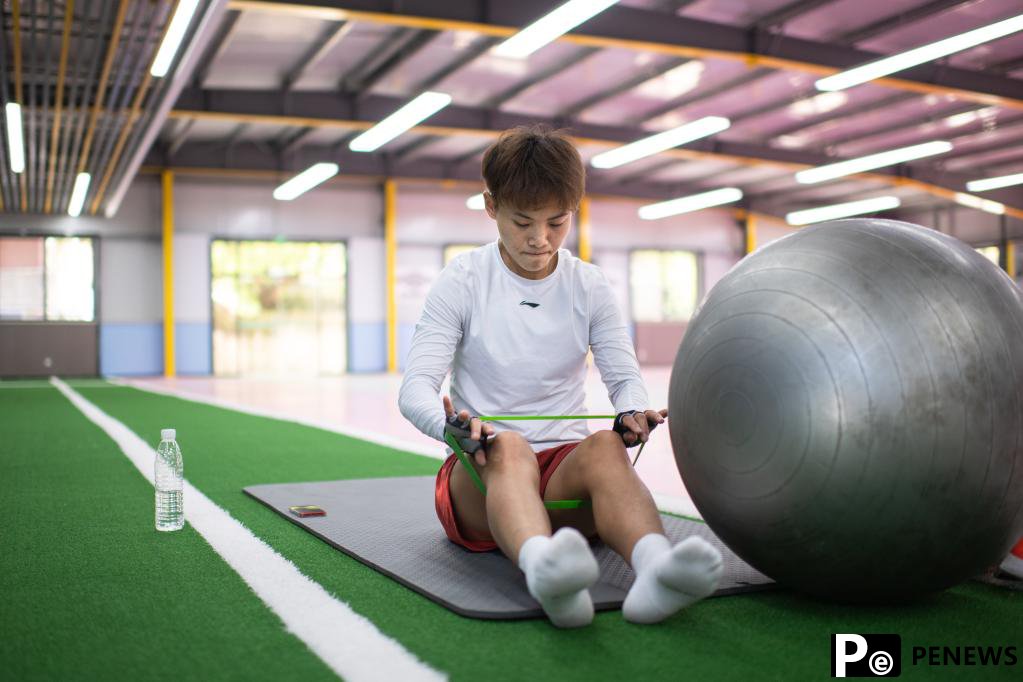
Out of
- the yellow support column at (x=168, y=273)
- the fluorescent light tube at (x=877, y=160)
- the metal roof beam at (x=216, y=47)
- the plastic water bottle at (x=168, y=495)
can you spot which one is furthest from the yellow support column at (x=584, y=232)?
the plastic water bottle at (x=168, y=495)

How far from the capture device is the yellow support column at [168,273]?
55.9ft

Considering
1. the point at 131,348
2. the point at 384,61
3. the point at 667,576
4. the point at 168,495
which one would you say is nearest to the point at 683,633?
the point at 667,576

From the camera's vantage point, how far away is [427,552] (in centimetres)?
263

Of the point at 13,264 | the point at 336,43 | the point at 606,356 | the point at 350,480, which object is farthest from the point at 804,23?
the point at 13,264

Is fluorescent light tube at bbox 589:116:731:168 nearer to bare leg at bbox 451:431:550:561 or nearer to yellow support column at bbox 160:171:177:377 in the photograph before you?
yellow support column at bbox 160:171:177:377

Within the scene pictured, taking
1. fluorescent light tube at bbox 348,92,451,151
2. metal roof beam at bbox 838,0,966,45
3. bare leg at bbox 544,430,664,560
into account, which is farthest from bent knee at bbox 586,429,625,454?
metal roof beam at bbox 838,0,966,45

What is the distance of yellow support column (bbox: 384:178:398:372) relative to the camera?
18500 millimetres

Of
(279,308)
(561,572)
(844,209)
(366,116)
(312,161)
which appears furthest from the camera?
(844,209)

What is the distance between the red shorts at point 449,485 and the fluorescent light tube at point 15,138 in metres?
9.49

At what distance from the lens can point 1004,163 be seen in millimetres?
17359

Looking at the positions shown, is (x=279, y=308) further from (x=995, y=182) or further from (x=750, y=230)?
(x=995, y=182)

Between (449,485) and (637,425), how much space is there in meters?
0.58

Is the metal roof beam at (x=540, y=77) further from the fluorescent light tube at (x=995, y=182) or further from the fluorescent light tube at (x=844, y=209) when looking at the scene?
the fluorescent light tube at (x=995, y=182)

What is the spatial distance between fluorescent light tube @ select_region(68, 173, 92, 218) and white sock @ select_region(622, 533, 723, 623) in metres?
14.0
